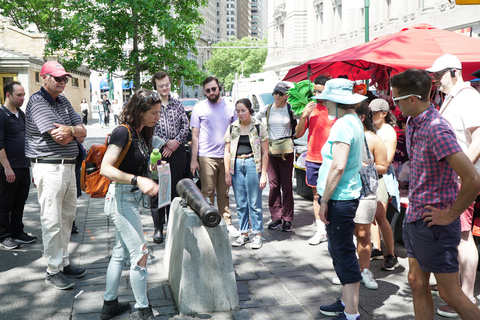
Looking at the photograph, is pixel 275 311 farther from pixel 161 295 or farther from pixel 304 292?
pixel 161 295

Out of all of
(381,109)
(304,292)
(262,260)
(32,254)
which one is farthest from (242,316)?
(32,254)

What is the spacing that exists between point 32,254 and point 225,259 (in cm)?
284

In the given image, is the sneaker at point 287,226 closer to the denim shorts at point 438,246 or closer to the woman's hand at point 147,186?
the woman's hand at point 147,186

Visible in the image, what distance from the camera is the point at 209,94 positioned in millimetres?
5980

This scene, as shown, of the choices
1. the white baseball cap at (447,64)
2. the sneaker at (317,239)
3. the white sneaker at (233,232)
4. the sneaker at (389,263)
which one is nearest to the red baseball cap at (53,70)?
the white sneaker at (233,232)

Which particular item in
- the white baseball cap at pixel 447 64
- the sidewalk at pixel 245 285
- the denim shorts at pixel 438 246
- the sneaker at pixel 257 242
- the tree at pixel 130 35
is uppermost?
the tree at pixel 130 35

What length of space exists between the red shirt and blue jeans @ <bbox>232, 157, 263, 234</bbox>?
2.61ft

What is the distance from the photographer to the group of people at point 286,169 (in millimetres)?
2895

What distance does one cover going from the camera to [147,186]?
337 cm

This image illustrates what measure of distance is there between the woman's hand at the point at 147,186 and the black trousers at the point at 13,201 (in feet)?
10.2

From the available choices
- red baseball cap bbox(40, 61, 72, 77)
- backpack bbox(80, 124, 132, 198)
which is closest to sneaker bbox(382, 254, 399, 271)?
backpack bbox(80, 124, 132, 198)

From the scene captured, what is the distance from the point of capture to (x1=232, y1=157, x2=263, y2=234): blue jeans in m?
5.78

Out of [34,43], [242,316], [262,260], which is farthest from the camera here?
[34,43]

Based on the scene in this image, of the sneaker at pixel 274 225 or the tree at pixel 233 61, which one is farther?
the tree at pixel 233 61
